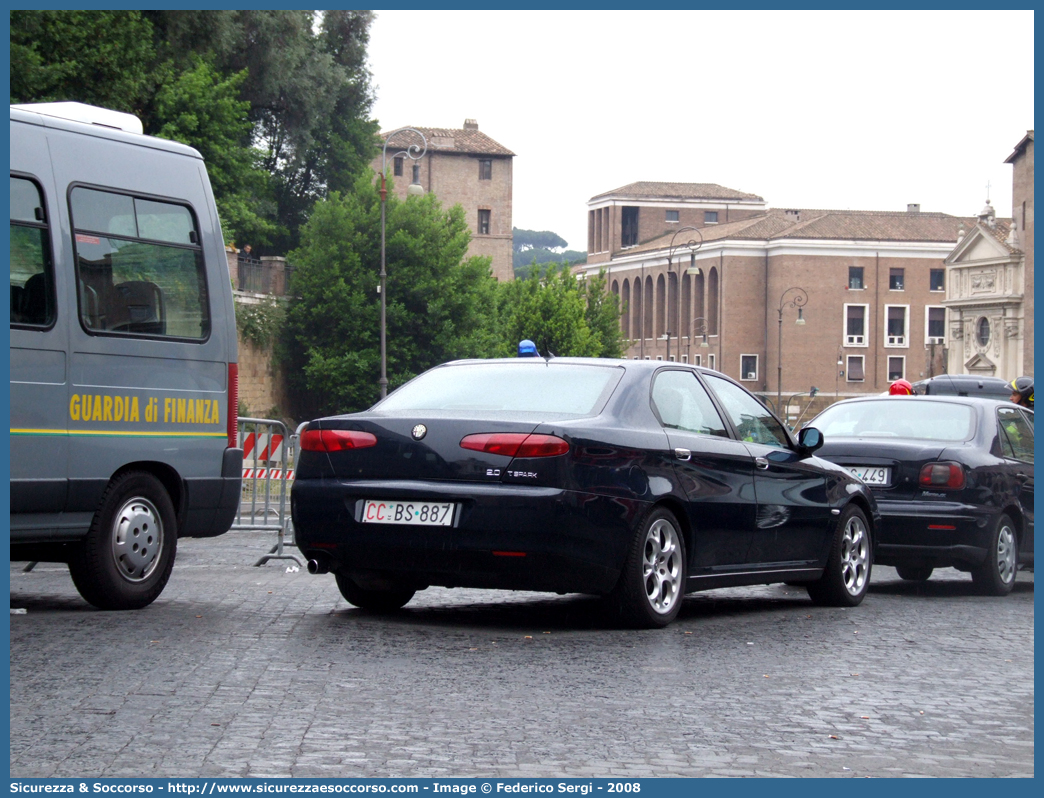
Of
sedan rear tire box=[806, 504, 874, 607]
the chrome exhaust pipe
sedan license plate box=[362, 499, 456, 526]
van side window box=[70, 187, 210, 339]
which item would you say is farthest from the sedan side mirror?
van side window box=[70, 187, 210, 339]

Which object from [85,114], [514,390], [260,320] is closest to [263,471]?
[85,114]

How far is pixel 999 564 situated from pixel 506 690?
678cm

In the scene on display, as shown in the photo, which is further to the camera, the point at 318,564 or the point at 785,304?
the point at 785,304

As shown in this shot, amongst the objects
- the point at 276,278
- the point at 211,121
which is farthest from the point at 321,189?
the point at 211,121

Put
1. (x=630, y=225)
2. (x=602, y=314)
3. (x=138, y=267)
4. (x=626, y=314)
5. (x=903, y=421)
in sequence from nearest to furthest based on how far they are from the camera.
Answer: (x=138, y=267) → (x=903, y=421) → (x=602, y=314) → (x=626, y=314) → (x=630, y=225)

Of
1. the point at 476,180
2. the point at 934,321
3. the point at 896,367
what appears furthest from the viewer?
the point at 896,367

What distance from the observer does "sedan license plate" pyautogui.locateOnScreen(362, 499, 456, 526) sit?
27.2 feet

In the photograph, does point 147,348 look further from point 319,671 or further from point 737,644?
point 737,644

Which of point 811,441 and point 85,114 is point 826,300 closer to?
point 811,441

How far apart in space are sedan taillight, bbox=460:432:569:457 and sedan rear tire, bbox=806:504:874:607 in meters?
3.09

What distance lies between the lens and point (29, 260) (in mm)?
8961

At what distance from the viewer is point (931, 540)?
11844 mm

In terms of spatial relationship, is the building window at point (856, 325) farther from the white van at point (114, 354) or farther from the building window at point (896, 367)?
the white van at point (114, 354)

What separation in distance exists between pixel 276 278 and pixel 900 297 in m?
76.3
